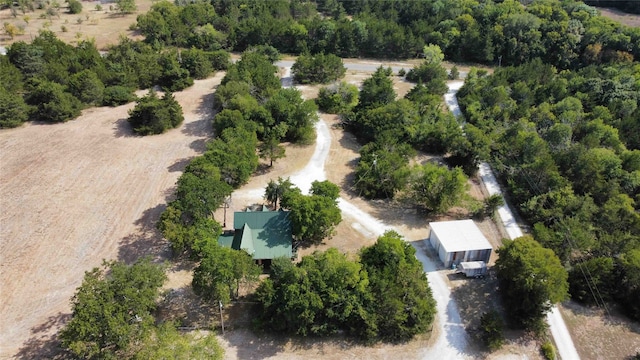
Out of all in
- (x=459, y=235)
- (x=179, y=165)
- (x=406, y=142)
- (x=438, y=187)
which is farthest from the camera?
(x=406, y=142)

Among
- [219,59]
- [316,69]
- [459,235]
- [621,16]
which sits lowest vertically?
[459,235]

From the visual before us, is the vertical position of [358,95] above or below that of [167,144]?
above

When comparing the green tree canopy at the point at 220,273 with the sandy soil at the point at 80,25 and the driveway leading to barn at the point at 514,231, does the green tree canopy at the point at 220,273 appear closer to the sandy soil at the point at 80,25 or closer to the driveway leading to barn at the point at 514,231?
the driveway leading to barn at the point at 514,231

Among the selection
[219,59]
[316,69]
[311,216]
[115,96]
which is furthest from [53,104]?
[311,216]

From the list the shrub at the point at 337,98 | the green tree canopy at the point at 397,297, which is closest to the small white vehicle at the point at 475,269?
the green tree canopy at the point at 397,297

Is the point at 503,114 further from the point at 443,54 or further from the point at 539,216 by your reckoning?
the point at 443,54

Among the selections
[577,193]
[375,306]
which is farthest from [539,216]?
[375,306]

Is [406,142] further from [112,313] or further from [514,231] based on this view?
[112,313]
